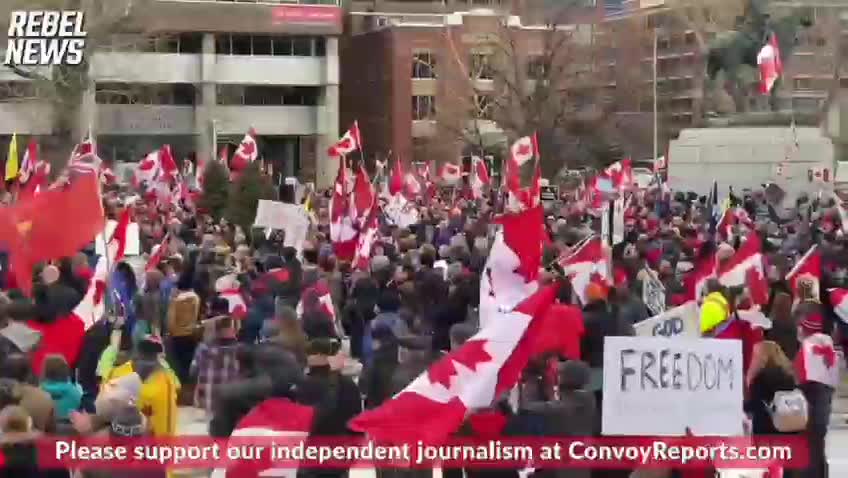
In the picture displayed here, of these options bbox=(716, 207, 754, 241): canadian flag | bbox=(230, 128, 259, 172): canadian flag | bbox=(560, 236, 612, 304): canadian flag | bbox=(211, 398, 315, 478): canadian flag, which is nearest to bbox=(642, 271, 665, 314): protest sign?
bbox=(560, 236, 612, 304): canadian flag

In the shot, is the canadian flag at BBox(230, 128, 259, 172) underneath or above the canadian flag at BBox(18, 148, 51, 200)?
above

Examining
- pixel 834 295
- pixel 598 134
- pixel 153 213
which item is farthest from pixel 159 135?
pixel 834 295

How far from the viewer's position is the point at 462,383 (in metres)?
8.05

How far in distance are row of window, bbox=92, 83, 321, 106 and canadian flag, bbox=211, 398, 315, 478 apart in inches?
2348

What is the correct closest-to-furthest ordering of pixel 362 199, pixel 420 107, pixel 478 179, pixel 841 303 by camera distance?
pixel 841 303
pixel 362 199
pixel 478 179
pixel 420 107

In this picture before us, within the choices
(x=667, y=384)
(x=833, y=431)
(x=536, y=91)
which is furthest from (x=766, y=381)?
(x=536, y=91)

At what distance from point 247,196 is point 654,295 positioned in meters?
15.1

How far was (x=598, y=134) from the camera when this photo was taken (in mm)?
63031

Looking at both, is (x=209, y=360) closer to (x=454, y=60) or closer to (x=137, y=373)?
(x=137, y=373)

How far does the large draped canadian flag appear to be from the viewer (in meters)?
7.90

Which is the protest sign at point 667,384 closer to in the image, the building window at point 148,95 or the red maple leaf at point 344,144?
the red maple leaf at point 344,144

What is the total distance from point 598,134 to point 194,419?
172 feet

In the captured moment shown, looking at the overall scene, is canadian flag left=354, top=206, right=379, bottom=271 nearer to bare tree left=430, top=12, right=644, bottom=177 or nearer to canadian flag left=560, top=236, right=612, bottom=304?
canadian flag left=560, top=236, right=612, bottom=304

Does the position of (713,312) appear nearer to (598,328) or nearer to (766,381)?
(598,328)
